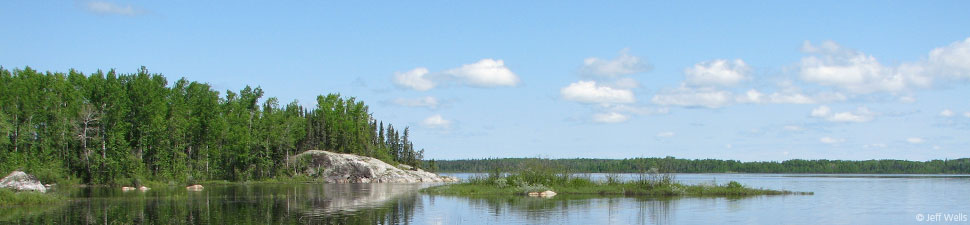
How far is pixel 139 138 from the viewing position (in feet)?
285

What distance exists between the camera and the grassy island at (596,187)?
180 ft

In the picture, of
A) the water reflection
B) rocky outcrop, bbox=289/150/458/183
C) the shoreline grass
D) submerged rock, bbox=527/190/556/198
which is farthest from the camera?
rocky outcrop, bbox=289/150/458/183

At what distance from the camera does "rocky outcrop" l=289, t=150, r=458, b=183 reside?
104375mm

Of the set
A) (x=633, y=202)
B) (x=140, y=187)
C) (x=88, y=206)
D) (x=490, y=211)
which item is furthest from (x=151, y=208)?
(x=140, y=187)

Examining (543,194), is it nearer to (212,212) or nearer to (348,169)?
(212,212)

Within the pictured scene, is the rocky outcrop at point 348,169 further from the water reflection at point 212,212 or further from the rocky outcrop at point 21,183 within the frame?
the water reflection at point 212,212

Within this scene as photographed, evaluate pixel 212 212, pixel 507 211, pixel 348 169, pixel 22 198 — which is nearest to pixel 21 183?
pixel 22 198

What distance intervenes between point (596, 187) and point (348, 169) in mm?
54304

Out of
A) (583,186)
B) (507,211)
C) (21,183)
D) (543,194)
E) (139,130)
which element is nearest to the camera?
(507,211)

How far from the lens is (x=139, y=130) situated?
281 feet

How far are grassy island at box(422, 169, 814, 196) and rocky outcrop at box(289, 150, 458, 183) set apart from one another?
42.5 meters

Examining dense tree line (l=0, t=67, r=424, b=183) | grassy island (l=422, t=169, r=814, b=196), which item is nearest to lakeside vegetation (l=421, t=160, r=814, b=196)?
grassy island (l=422, t=169, r=814, b=196)

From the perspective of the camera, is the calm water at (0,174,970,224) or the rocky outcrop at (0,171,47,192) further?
the rocky outcrop at (0,171,47,192)

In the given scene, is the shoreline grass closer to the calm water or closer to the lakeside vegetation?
the calm water
